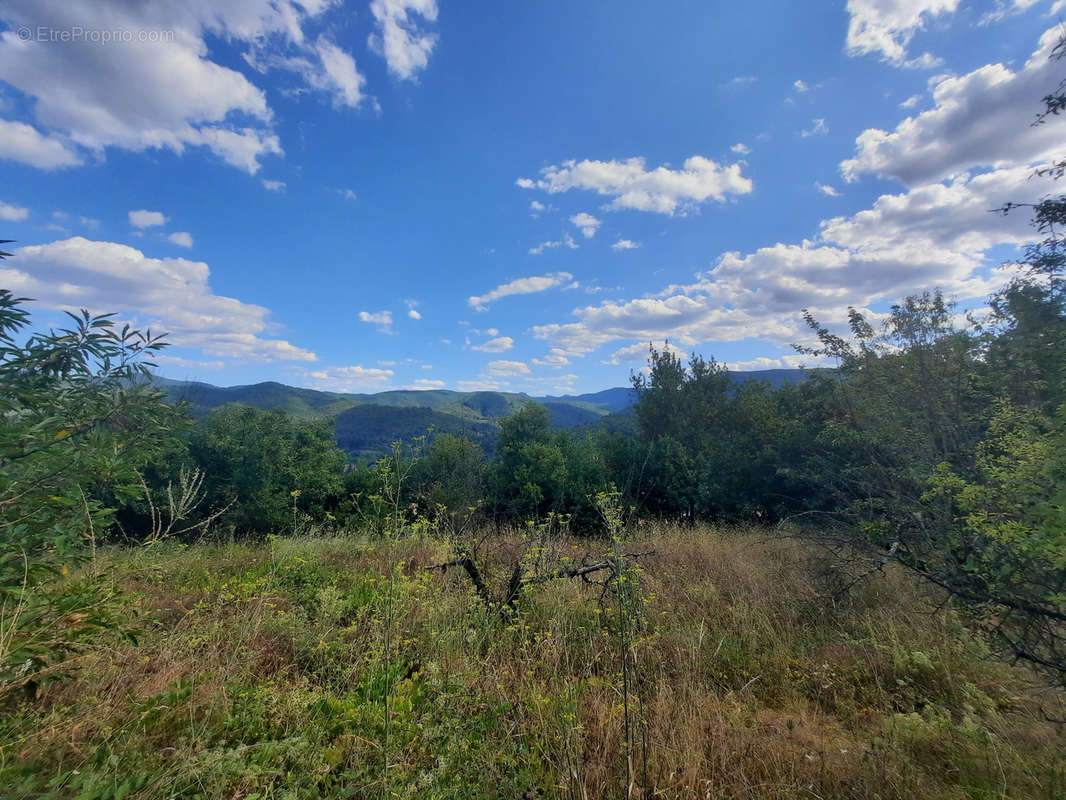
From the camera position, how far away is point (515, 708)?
8.84ft

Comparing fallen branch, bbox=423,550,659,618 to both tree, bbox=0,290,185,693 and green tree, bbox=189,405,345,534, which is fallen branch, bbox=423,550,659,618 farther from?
green tree, bbox=189,405,345,534

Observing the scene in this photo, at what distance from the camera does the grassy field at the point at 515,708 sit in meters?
2.07

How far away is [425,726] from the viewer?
2371 mm

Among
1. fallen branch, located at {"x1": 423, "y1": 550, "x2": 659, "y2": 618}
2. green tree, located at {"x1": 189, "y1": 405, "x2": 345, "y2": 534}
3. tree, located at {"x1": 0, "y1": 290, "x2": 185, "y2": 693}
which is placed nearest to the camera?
tree, located at {"x1": 0, "y1": 290, "x2": 185, "y2": 693}

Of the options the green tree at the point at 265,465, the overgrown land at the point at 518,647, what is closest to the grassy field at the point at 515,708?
the overgrown land at the point at 518,647

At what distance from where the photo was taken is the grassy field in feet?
6.80

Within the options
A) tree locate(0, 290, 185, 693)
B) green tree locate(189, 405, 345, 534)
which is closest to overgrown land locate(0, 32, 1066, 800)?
tree locate(0, 290, 185, 693)

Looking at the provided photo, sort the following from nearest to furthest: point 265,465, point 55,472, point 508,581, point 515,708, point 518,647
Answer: point 55,472, point 515,708, point 518,647, point 508,581, point 265,465

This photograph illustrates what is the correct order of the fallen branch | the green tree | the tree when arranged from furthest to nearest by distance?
the green tree, the fallen branch, the tree

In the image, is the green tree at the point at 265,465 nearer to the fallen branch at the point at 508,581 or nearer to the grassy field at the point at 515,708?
the grassy field at the point at 515,708

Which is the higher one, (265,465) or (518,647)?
(518,647)

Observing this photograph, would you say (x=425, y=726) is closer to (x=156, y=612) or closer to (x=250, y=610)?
(x=250, y=610)

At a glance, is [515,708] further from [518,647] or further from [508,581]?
[508,581]

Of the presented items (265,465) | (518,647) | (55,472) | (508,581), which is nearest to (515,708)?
(518,647)
